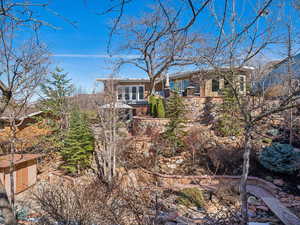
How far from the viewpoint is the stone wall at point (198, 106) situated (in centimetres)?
1160

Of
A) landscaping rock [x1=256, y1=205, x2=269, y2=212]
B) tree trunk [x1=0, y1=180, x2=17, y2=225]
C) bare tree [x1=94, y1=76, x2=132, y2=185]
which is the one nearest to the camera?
tree trunk [x1=0, y1=180, x2=17, y2=225]

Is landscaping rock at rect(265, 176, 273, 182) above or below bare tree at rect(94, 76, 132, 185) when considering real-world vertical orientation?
below

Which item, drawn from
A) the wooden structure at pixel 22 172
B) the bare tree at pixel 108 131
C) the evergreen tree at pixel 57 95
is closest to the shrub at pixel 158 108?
the bare tree at pixel 108 131

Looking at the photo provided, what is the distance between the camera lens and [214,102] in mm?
11469

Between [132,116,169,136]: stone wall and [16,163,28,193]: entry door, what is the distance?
6.33 metres

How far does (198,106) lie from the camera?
463 inches

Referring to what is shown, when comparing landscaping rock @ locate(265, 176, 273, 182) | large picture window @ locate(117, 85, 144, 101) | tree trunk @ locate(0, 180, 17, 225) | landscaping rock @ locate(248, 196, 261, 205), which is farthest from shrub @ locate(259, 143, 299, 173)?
large picture window @ locate(117, 85, 144, 101)

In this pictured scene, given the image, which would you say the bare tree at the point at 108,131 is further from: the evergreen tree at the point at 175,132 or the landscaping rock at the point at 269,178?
the landscaping rock at the point at 269,178

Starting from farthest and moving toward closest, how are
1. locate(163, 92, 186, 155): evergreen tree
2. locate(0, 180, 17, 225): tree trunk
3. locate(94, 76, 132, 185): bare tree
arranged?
1. locate(163, 92, 186, 155): evergreen tree
2. locate(94, 76, 132, 185): bare tree
3. locate(0, 180, 17, 225): tree trunk

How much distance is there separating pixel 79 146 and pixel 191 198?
20.2ft

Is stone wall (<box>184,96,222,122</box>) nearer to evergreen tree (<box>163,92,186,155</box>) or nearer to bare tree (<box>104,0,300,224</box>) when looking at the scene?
evergreen tree (<box>163,92,186,155</box>)

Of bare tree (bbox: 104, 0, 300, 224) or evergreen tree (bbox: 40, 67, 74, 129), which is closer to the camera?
bare tree (bbox: 104, 0, 300, 224)

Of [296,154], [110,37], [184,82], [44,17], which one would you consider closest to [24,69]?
[44,17]

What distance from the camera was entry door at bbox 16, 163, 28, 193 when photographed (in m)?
7.81
